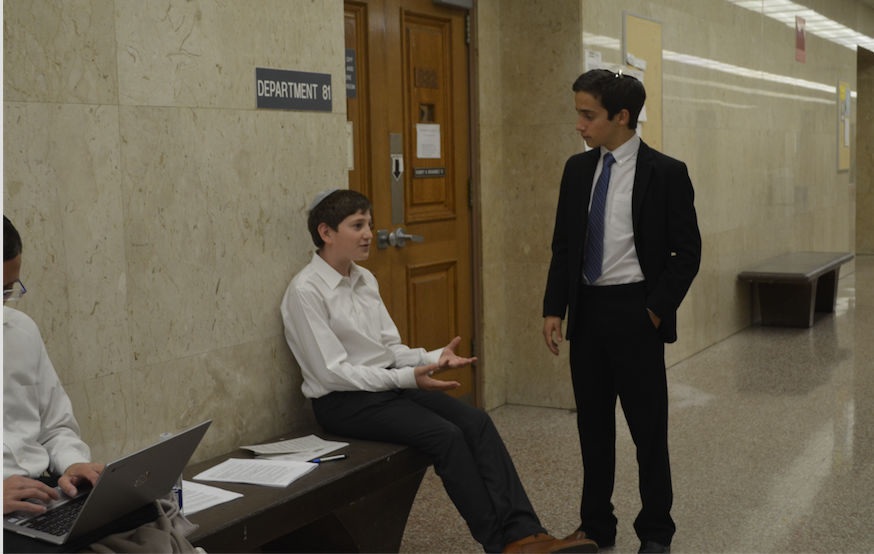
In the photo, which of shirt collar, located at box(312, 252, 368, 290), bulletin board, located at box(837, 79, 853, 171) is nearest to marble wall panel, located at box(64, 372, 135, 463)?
shirt collar, located at box(312, 252, 368, 290)

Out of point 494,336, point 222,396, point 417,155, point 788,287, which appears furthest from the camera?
point 788,287

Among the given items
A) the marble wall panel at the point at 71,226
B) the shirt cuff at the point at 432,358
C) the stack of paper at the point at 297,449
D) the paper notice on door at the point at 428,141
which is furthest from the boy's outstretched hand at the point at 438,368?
the paper notice on door at the point at 428,141

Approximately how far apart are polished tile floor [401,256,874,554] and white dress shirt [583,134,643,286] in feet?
3.44

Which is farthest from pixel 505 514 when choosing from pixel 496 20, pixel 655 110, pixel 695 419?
pixel 655 110

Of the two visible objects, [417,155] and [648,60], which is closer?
[417,155]

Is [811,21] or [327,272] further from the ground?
[811,21]

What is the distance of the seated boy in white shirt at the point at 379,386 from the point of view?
2.84m

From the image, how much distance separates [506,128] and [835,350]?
335cm

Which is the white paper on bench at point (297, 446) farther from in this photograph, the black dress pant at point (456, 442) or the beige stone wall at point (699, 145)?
the beige stone wall at point (699, 145)

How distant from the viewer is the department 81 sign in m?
3.12

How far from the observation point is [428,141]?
4.66 meters

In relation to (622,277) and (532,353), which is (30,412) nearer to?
(622,277)

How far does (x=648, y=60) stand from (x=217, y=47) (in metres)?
3.73

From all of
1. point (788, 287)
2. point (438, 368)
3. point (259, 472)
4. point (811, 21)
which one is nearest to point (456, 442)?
point (438, 368)
